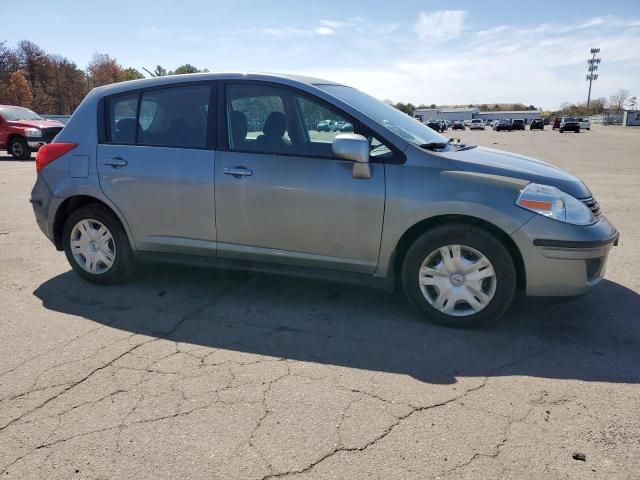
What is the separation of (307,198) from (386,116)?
105 cm

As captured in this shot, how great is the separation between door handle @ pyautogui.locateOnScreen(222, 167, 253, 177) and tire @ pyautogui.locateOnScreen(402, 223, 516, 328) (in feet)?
4.59

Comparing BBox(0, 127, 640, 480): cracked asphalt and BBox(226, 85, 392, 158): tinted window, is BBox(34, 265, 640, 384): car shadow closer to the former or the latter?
BBox(0, 127, 640, 480): cracked asphalt

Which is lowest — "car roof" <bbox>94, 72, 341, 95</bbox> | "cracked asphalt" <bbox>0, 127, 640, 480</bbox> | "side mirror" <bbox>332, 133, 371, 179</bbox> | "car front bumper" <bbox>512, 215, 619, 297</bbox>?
"cracked asphalt" <bbox>0, 127, 640, 480</bbox>

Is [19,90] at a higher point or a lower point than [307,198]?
higher

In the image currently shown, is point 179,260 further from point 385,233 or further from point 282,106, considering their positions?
point 385,233

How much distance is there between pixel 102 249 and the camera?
4.61 meters

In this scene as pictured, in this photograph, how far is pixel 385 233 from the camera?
12.1 ft

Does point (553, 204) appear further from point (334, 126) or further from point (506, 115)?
point (506, 115)

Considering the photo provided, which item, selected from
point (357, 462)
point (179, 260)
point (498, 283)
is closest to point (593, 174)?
point (498, 283)

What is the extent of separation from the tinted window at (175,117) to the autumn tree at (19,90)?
71.5 m

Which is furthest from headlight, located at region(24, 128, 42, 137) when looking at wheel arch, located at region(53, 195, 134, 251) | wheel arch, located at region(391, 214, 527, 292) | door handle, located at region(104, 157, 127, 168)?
wheel arch, located at region(391, 214, 527, 292)

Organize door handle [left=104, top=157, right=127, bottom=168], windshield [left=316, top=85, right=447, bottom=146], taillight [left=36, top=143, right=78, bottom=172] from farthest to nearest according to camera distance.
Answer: taillight [left=36, top=143, right=78, bottom=172] → door handle [left=104, top=157, right=127, bottom=168] → windshield [left=316, top=85, right=447, bottom=146]

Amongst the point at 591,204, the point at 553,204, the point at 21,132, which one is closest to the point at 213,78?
the point at 553,204

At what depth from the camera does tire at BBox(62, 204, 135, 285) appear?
14.8 feet
